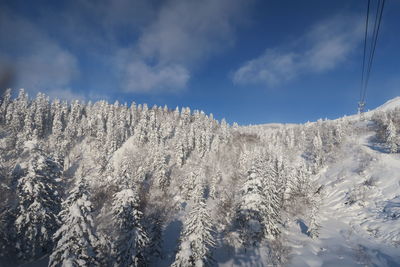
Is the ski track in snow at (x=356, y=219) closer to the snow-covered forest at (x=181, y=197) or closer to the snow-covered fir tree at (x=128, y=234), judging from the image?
the snow-covered forest at (x=181, y=197)

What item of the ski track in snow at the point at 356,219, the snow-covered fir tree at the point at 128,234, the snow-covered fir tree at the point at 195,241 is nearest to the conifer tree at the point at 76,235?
the snow-covered fir tree at the point at 128,234

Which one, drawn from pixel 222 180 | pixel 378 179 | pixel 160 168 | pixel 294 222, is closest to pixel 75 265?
pixel 294 222

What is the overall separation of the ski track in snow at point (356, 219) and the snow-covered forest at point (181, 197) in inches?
11.0

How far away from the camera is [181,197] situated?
210 feet

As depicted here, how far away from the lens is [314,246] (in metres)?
37.0

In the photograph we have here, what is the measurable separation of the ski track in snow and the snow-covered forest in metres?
0.28

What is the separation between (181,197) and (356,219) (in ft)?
136

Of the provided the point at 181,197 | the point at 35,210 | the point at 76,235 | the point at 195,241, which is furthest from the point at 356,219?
the point at 35,210

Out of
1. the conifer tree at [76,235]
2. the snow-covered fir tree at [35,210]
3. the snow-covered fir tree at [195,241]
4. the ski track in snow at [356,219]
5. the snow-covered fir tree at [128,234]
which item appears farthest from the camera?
the ski track in snow at [356,219]

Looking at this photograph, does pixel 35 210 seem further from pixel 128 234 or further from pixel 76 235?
pixel 76 235

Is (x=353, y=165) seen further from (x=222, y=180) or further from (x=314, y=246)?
(x=314, y=246)

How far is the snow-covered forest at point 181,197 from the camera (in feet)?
85.5

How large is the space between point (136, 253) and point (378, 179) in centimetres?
7261

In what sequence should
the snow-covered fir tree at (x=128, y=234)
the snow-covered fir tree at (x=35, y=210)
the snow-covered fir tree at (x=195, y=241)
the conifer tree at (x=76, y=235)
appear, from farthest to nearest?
the snow-covered fir tree at (x=35, y=210) < the snow-covered fir tree at (x=128, y=234) < the snow-covered fir tree at (x=195, y=241) < the conifer tree at (x=76, y=235)
